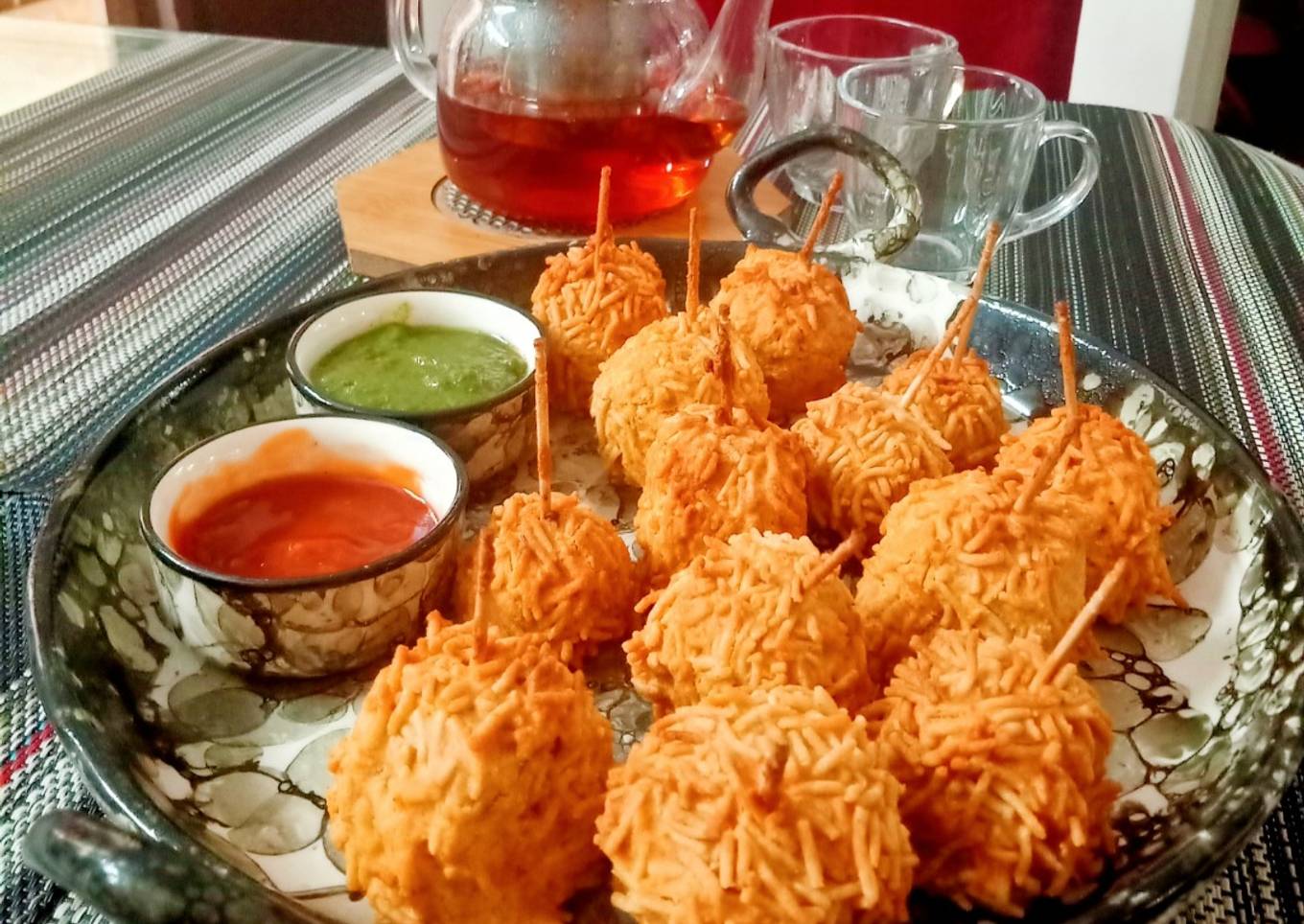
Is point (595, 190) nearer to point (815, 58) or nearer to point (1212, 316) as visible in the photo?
point (815, 58)

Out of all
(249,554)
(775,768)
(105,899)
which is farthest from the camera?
(249,554)

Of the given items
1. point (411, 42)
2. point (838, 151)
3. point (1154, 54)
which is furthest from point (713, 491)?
point (1154, 54)

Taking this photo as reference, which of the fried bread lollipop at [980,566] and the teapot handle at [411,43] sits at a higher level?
the teapot handle at [411,43]

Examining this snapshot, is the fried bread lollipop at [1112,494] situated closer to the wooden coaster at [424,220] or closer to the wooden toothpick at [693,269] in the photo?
the wooden toothpick at [693,269]

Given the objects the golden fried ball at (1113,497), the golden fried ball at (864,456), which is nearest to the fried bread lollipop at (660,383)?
the golden fried ball at (864,456)

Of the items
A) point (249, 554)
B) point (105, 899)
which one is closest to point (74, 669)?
point (249, 554)

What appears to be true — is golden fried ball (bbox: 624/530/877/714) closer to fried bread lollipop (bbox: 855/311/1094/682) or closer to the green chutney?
fried bread lollipop (bbox: 855/311/1094/682)
